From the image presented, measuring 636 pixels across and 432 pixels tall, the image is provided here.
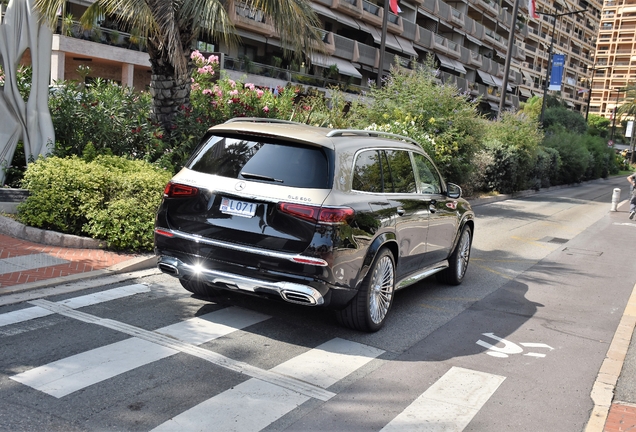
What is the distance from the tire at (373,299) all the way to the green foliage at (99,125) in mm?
6004

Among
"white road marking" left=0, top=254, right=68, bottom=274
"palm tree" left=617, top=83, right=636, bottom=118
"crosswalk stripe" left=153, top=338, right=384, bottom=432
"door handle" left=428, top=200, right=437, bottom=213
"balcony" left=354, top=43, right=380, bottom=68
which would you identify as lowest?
"crosswalk stripe" left=153, top=338, right=384, bottom=432

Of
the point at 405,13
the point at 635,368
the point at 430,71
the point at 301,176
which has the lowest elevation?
the point at 635,368

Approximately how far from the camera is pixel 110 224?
8.48 metres

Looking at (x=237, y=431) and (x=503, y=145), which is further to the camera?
(x=503, y=145)

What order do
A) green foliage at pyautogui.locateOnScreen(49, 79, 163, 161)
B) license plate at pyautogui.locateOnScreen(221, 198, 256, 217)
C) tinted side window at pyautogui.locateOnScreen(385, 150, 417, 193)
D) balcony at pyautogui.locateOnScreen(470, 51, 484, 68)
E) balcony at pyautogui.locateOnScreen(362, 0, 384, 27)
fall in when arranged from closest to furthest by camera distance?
1. license plate at pyautogui.locateOnScreen(221, 198, 256, 217)
2. tinted side window at pyautogui.locateOnScreen(385, 150, 417, 193)
3. green foliage at pyautogui.locateOnScreen(49, 79, 163, 161)
4. balcony at pyautogui.locateOnScreen(362, 0, 384, 27)
5. balcony at pyautogui.locateOnScreen(470, 51, 484, 68)

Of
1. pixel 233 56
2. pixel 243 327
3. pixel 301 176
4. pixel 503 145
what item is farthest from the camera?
pixel 233 56

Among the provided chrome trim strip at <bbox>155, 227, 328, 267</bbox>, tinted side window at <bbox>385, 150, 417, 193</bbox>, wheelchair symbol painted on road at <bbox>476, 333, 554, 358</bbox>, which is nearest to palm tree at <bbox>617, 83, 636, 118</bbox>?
tinted side window at <bbox>385, 150, 417, 193</bbox>

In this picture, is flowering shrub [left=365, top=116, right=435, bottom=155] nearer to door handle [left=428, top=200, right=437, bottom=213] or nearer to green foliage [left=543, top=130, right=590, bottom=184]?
door handle [left=428, top=200, right=437, bottom=213]

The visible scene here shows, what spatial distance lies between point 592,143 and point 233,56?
28.9m

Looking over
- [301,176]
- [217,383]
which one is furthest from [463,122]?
[217,383]

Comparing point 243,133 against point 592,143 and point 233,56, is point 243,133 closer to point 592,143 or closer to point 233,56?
point 233,56

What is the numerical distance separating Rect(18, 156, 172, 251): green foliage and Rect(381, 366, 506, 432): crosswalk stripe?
464 cm

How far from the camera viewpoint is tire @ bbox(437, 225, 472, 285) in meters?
8.74

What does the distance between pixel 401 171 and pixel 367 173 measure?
0.90 meters
